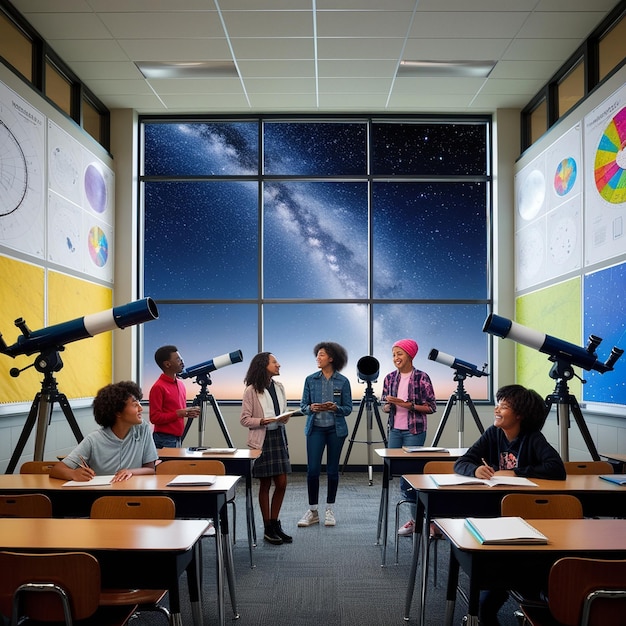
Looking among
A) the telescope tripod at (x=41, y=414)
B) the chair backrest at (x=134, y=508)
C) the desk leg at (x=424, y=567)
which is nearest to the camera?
the chair backrest at (x=134, y=508)

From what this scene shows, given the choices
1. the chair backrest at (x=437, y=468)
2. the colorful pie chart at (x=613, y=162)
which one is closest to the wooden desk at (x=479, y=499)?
the chair backrest at (x=437, y=468)

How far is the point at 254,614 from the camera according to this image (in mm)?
3367

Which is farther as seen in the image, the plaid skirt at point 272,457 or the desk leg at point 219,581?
the plaid skirt at point 272,457

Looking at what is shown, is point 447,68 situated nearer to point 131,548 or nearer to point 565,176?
point 565,176

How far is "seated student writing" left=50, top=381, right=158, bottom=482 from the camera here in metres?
3.44

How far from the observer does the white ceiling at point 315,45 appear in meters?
5.30

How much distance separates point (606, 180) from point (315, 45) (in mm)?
2619

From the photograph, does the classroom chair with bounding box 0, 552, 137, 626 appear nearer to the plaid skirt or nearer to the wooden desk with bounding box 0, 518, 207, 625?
the wooden desk with bounding box 0, 518, 207, 625

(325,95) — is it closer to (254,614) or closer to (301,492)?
(301,492)

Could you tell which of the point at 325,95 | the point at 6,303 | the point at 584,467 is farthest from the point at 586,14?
the point at 6,303

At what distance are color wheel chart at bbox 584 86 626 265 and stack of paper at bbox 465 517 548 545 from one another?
3266 mm

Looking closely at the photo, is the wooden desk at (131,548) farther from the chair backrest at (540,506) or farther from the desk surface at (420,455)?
the desk surface at (420,455)

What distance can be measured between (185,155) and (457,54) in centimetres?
326

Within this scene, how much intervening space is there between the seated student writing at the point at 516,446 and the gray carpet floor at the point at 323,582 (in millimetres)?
692
